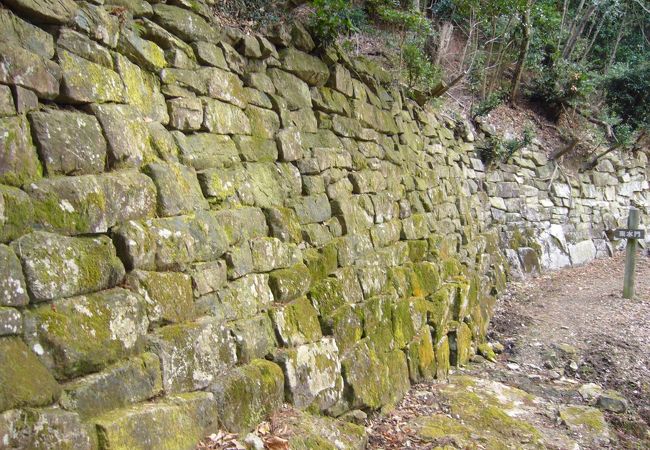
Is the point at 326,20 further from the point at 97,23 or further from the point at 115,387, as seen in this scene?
the point at 115,387

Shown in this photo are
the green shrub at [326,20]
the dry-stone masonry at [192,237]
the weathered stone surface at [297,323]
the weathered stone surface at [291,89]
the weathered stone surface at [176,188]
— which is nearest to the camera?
the dry-stone masonry at [192,237]

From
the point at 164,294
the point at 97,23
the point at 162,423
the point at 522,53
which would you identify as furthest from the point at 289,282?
the point at 522,53

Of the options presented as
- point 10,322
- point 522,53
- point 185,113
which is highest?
point 522,53

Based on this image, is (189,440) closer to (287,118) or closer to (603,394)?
(287,118)

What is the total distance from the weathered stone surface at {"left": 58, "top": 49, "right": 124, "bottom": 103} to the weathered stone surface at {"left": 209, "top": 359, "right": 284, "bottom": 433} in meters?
1.79

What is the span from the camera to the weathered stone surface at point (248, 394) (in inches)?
129

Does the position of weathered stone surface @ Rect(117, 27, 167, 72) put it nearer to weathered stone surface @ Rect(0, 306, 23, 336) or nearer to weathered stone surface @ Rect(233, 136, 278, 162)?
weathered stone surface @ Rect(233, 136, 278, 162)

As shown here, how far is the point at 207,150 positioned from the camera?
4.07m

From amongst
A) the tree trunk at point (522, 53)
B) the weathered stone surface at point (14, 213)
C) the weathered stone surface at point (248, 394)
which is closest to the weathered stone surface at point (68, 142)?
the weathered stone surface at point (14, 213)

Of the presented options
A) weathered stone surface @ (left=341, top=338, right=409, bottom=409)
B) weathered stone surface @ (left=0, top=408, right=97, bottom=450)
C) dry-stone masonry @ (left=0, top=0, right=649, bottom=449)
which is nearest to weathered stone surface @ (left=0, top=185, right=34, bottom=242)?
dry-stone masonry @ (left=0, top=0, right=649, bottom=449)

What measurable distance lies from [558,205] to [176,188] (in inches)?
436

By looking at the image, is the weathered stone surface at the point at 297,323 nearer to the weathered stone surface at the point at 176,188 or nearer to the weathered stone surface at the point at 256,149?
the weathered stone surface at the point at 176,188

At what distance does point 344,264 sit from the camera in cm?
527

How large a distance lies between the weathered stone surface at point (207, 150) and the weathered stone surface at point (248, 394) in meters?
1.44
